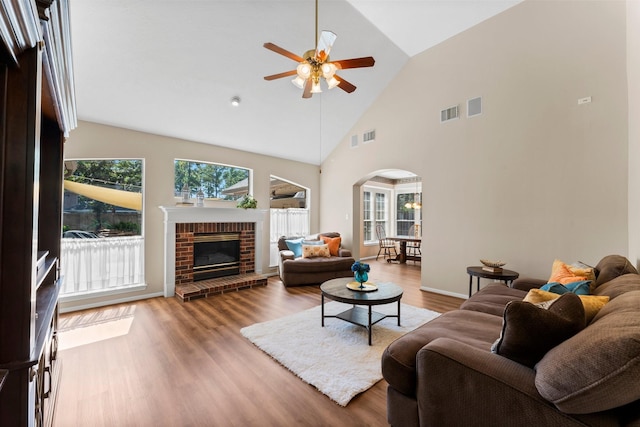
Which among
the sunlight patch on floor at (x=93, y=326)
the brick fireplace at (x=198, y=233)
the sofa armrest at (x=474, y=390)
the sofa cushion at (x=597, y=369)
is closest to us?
the sofa cushion at (x=597, y=369)

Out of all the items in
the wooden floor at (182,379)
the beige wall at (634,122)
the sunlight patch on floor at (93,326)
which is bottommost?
the wooden floor at (182,379)

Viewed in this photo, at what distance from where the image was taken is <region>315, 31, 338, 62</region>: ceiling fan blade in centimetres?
240

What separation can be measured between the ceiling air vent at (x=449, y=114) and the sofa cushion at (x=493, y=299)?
269 cm

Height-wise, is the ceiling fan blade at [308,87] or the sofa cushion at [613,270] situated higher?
the ceiling fan blade at [308,87]

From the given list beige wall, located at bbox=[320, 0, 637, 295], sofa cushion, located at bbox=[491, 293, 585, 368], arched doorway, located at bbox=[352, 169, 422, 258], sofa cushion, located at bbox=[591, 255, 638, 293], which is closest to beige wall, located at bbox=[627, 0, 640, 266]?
beige wall, located at bbox=[320, 0, 637, 295]

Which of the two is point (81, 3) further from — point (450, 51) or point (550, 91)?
point (550, 91)

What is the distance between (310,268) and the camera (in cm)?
499

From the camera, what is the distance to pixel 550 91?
3455mm

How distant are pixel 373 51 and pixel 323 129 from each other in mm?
1729

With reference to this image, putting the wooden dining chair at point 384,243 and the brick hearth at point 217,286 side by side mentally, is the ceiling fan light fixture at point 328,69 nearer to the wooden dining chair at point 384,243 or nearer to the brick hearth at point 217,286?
the brick hearth at point 217,286

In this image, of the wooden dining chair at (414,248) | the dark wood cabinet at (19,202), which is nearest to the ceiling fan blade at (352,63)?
the dark wood cabinet at (19,202)

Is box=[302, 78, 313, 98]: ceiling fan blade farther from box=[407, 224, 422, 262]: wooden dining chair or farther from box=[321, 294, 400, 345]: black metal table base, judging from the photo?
box=[407, 224, 422, 262]: wooden dining chair

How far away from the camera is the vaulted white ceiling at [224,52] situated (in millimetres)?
2891

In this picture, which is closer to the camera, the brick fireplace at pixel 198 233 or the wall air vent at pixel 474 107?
the wall air vent at pixel 474 107
